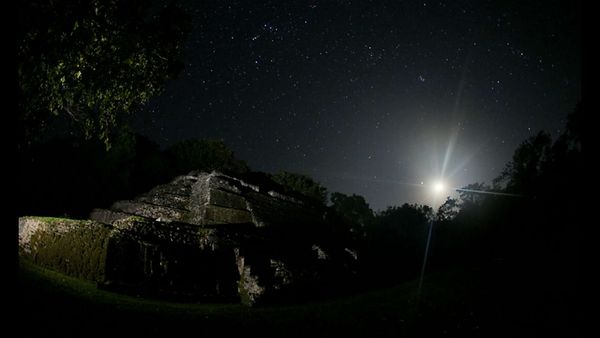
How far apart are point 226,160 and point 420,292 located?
37.0 m

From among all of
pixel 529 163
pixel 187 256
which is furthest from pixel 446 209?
pixel 187 256

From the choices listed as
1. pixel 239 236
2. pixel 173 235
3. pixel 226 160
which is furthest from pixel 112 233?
pixel 226 160

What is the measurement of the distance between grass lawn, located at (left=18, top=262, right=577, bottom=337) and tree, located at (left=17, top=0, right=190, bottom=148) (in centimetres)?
408

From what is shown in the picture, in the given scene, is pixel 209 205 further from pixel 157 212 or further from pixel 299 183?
pixel 299 183

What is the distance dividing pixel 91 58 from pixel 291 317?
8359mm

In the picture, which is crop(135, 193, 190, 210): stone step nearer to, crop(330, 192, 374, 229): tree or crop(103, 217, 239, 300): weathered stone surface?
crop(103, 217, 239, 300): weathered stone surface

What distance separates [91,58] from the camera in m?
8.94

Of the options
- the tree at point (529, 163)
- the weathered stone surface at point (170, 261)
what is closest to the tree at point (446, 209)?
the tree at point (529, 163)

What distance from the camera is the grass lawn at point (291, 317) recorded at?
19.3ft

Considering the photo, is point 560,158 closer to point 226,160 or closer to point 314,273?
point 314,273

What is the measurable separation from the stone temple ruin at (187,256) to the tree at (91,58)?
11.3 feet

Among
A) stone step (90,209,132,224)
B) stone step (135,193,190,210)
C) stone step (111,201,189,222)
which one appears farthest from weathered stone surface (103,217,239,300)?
stone step (90,209,132,224)

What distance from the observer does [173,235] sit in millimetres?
12438

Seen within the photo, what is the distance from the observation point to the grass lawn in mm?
5891
